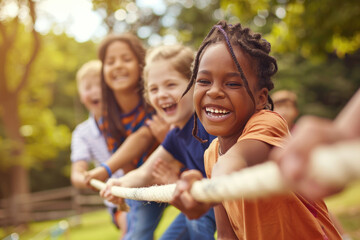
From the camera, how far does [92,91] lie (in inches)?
177

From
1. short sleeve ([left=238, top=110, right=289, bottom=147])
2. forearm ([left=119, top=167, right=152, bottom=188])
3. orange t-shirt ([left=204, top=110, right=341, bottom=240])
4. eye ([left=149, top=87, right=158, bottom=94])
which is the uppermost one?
eye ([left=149, top=87, right=158, bottom=94])

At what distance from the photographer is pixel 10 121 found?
1577cm

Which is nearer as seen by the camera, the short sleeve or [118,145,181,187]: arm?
the short sleeve

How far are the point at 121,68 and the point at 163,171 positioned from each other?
3.73 feet

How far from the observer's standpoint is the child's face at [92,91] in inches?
173

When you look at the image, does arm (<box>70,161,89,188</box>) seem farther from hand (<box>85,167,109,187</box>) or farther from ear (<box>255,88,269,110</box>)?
ear (<box>255,88,269,110</box>)

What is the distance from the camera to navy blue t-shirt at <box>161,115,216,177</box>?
242 centimetres

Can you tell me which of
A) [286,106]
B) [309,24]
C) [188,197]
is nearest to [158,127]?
[188,197]

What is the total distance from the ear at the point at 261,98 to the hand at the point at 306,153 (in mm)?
938

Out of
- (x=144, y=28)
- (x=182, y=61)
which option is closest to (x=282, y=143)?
(x=182, y=61)

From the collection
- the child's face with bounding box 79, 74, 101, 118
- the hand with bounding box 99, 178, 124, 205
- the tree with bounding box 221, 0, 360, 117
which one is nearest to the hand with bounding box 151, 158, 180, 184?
the hand with bounding box 99, 178, 124, 205

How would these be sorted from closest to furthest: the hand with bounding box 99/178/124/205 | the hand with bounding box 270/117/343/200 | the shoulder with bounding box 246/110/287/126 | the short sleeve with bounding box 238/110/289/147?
the hand with bounding box 270/117/343/200, the short sleeve with bounding box 238/110/289/147, the shoulder with bounding box 246/110/287/126, the hand with bounding box 99/178/124/205

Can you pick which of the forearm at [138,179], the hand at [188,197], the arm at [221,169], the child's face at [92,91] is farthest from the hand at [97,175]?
the hand at [188,197]

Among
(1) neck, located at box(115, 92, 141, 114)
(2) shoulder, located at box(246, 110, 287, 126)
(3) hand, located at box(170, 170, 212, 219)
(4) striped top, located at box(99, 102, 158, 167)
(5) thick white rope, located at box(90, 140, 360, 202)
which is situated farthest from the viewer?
(1) neck, located at box(115, 92, 141, 114)
